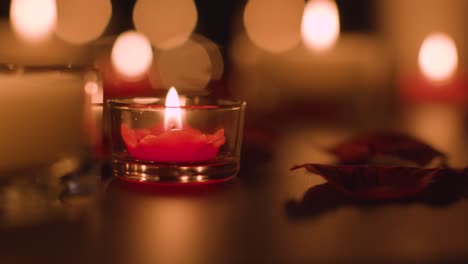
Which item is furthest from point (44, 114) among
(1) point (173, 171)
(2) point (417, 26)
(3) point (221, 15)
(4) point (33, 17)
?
(3) point (221, 15)

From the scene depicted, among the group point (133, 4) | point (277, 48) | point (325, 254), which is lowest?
point (325, 254)

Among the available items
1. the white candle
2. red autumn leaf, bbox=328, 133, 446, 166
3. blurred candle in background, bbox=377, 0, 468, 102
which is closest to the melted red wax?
the white candle

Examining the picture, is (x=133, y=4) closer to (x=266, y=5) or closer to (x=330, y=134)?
(x=266, y=5)

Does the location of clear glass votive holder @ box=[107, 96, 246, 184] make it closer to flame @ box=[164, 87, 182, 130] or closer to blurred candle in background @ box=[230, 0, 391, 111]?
flame @ box=[164, 87, 182, 130]

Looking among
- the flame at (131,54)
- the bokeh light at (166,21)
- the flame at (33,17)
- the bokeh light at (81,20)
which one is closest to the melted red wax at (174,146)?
the flame at (33,17)

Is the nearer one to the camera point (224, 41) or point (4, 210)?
point (4, 210)

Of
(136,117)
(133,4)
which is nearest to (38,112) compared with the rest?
(136,117)

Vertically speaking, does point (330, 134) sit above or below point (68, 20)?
below
